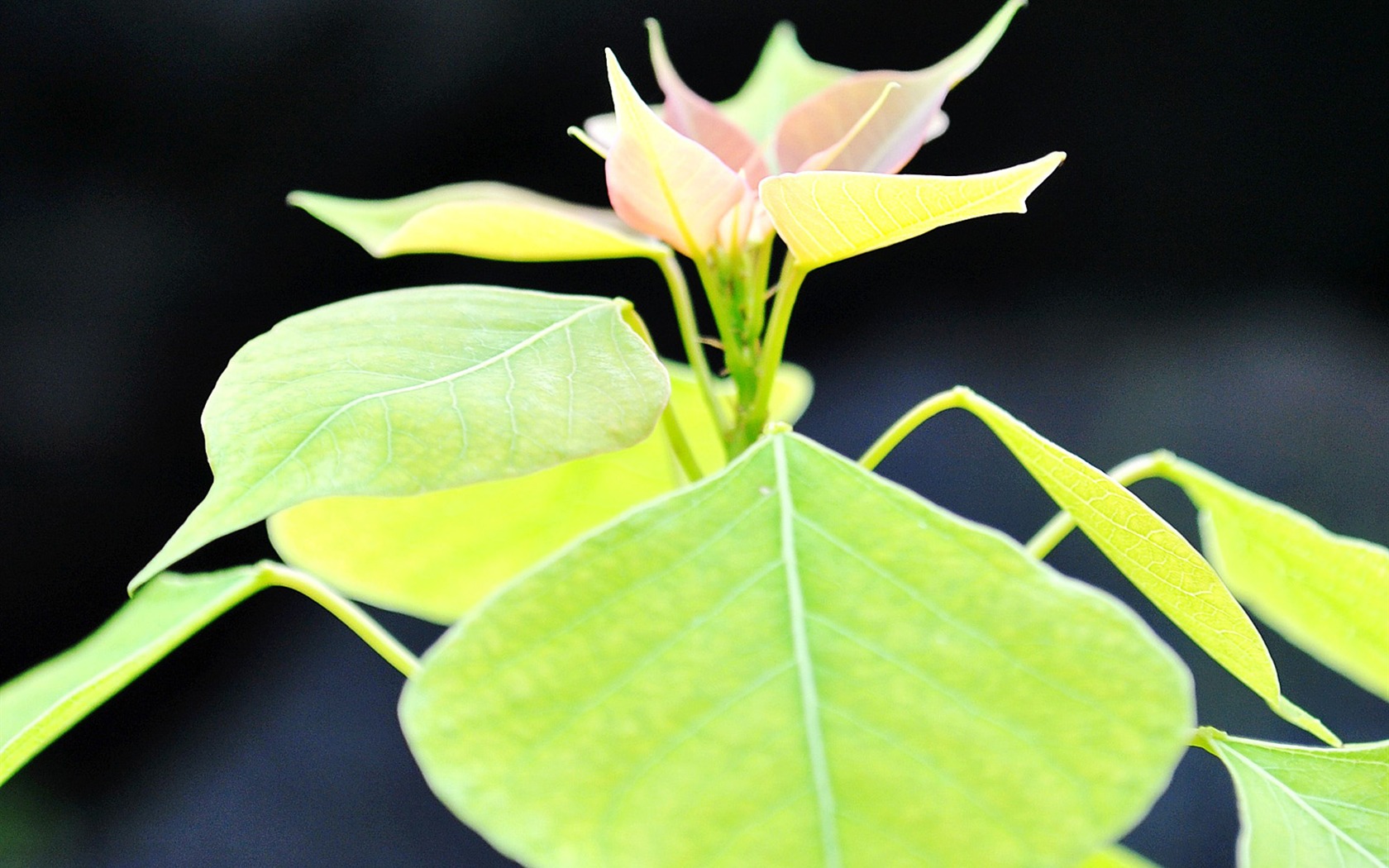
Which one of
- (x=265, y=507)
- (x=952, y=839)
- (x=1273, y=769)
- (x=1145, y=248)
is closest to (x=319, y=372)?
(x=265, y=507)

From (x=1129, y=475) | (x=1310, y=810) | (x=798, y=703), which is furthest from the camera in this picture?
(x=1129, y=475)

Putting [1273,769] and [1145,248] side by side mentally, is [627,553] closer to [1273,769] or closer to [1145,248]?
[1273,769]

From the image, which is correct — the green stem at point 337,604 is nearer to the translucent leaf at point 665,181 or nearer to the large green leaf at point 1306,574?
the translucent leaf at point 665,181

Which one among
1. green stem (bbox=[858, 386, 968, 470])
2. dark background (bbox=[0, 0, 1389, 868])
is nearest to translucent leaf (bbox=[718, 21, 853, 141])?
green stem (bbox=[858, 386, 968, 470])

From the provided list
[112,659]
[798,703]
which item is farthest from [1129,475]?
[112,659]

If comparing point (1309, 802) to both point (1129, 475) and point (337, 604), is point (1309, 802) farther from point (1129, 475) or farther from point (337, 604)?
point (337, 604)

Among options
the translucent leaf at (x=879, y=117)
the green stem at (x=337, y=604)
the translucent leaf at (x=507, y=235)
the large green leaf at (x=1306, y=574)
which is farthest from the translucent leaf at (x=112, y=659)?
the large green leaf at (x=1306, y=574)

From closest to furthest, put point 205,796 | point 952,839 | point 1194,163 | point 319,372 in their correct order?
point 952,839 → point 319,372 → point 205,796 → point 1194,163
